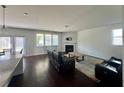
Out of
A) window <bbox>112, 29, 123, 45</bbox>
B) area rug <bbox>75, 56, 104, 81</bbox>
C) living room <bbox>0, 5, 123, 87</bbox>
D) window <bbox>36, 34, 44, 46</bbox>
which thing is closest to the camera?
living room <bbox>0, 5, 123, 87</bbox>

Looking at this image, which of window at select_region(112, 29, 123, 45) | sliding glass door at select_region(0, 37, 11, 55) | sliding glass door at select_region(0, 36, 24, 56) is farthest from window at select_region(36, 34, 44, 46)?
window at select_region(112, 29, 123, 45)

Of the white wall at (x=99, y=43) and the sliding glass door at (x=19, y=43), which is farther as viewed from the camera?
the sliding glass door at (x=19, y=43)

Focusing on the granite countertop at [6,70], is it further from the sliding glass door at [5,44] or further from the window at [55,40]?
the window at [55,40]

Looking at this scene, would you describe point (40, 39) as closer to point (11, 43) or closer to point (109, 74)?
point (11, 43)

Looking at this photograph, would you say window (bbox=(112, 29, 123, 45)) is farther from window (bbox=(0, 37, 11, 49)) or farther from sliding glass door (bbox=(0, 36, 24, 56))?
window (bbox=(0, 37, 11, 49))

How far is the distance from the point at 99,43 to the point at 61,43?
5245 mm

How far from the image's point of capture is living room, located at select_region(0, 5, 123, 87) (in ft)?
11.5

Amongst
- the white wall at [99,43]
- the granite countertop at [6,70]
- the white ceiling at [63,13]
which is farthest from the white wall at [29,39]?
the granite countertop at [6,70]

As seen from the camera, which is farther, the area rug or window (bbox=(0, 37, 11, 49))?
window (bbox=(0, 37, 11, 49))

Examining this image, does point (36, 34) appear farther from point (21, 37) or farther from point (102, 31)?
point (102, 31)

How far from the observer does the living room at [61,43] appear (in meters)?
3.51

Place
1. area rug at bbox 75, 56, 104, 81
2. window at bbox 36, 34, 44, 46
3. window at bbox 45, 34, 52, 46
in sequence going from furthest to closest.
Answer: window at bbox 45, 34, 52, 46
window at bbox 36, 34, 44, 46
area rug at bbox 75, 56, 104, 81

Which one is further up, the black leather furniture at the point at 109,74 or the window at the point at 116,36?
the window at the point at 116,36

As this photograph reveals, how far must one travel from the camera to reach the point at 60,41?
39.8 ft
